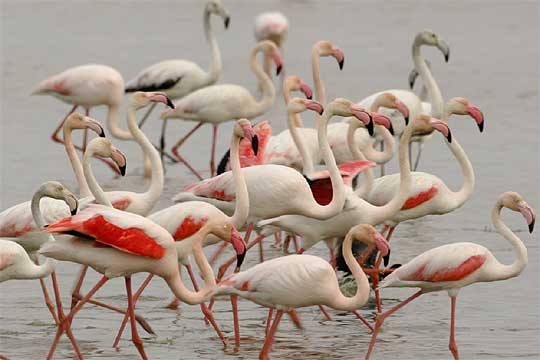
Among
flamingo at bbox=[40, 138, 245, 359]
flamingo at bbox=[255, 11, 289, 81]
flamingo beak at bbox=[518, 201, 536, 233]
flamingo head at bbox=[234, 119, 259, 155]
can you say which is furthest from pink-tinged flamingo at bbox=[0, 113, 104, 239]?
flamingo at bbox=[255, 11, 289, 81]

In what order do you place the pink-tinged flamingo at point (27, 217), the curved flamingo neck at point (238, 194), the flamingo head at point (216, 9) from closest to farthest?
1. the curved flamingo neck at point (238, 194)
2. the pink-tinged flamingo at point (27, 217)
3. the flamingo head at point (216, 9)

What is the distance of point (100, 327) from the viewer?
873 centimetres

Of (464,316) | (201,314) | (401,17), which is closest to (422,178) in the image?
(464,316)

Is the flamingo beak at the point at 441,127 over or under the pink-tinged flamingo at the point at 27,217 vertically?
over

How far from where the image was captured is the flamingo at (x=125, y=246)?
7496mm

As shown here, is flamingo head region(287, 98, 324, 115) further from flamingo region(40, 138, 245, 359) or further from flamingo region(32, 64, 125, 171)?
flamingo region(32, 64, 125, 171)

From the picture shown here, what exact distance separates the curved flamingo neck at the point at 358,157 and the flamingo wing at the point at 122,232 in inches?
93.3

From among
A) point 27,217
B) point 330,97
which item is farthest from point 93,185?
point 330,97

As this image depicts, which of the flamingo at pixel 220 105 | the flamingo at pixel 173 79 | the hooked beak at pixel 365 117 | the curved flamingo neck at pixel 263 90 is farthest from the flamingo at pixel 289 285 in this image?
the flamingo at pixel 173 79

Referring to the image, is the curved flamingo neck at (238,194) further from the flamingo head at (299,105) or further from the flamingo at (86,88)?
the flamingo at (86,88)

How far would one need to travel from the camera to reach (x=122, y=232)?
7516 millimetres

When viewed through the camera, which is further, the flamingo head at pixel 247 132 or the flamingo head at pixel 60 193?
the flamingo head at pixel 247 132

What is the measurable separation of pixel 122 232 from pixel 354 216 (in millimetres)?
1926

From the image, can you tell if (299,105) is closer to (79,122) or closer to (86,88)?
(79,122)
